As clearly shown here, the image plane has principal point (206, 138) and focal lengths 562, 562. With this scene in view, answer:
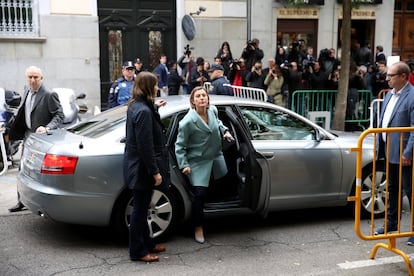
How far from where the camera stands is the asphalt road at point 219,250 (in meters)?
5.10

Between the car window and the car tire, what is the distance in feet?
3.95

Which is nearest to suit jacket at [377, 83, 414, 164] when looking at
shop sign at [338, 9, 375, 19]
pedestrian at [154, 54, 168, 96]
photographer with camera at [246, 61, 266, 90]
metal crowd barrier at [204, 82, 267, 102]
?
metal crowd barrier at [204, 82, 267, 102]

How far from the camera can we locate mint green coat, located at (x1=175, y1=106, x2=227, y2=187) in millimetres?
5613

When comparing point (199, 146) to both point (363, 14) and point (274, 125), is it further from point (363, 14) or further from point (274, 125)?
point (363, 14)

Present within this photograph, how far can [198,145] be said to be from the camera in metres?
5.70

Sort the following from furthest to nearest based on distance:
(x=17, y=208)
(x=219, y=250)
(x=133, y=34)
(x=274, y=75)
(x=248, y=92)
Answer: (x=133, y=34) → (x=274, y=75) → (x=248, y=92) → (x=17, y=208) → (x=219, y=250)

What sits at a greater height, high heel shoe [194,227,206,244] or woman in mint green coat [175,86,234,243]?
woman in mint green coat [175,86,234,243]

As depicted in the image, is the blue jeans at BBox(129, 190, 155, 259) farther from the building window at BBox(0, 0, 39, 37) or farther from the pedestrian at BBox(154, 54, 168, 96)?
the building window at BBox(0, 0, 39, 37)

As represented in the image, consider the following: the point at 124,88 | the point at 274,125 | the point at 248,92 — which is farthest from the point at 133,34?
the point at 274,125

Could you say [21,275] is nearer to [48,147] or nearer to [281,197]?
[48,147]

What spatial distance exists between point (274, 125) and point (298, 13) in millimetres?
Answer: 11651

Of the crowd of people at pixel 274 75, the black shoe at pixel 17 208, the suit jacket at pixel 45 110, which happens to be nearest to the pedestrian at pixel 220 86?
the crowd of people at pixel 274 75

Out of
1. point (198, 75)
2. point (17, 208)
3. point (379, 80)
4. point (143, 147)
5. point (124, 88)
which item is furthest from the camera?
point (198, 75)

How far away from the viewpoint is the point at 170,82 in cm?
1435
